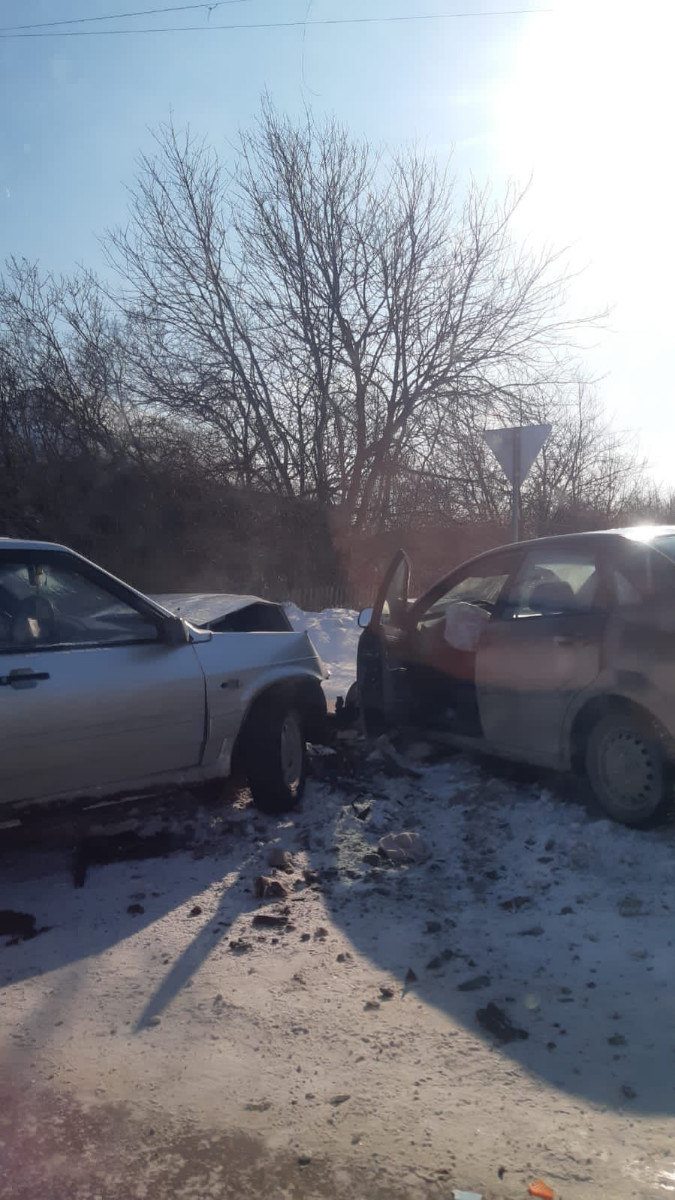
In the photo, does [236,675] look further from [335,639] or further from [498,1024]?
[335,639]

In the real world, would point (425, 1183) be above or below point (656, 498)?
below

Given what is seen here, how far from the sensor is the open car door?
22.0 ft

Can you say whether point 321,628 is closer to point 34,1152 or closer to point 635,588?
point 635,588

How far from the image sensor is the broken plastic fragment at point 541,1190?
8.24 ft

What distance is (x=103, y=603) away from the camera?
511 centimetres

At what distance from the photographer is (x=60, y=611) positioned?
16.2 ft

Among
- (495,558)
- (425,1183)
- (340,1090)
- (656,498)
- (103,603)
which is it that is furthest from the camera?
(656,498)

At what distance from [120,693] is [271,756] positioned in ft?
3.81

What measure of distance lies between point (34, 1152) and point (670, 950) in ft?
7.84

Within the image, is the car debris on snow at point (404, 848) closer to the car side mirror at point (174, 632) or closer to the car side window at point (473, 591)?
the car side mirror at point (174, 632)

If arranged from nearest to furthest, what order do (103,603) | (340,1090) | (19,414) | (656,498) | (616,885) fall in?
(340,1090)
(616,885)
(103,603)
(19,414)
(656,498)

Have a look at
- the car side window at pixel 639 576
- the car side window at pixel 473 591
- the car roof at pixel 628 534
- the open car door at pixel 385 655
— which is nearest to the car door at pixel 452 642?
the car side window at pixel 473 591

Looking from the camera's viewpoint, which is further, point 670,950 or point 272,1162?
Result: point 670,950

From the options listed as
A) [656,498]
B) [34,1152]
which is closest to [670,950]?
[34,1152]
